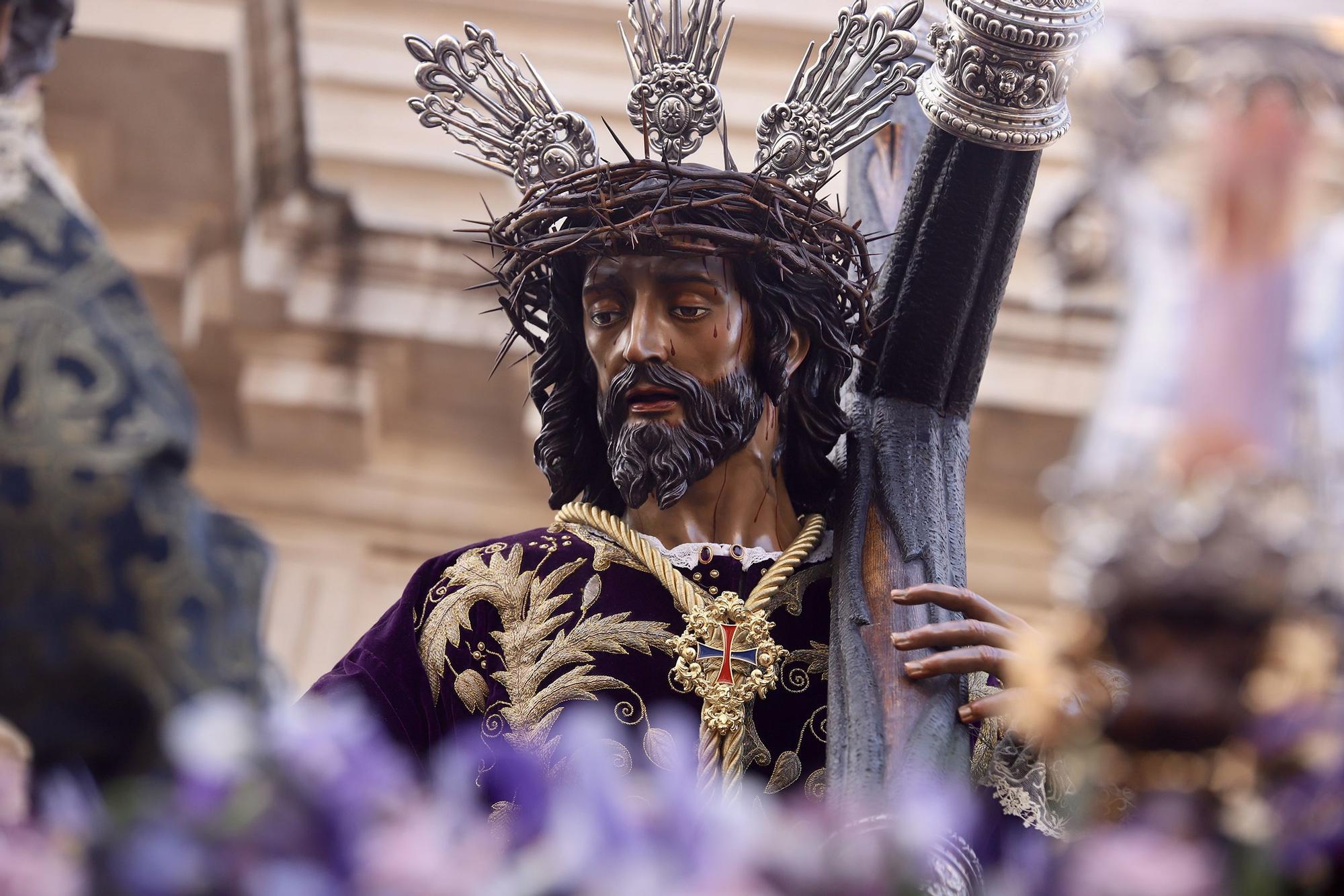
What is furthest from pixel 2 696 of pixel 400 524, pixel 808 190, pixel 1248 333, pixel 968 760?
pixel 400 524

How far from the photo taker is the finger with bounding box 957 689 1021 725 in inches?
116

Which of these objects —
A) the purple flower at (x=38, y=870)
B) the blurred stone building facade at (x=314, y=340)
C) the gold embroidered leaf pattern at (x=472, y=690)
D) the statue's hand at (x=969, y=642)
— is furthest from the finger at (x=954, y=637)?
the blurred stone building facade at (x=314, y=340)

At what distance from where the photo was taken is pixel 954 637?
300 cm

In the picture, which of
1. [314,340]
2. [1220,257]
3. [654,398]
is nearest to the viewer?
[1220,257]

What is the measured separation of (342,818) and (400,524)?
5.60m

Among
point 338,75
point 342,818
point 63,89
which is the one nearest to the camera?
Result: point 342,818

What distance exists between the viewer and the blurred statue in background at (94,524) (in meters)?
1.86

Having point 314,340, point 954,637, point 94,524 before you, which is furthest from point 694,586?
point 314,340

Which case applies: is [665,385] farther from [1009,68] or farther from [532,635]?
[1009,68]

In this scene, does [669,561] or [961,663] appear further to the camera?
[669,561]

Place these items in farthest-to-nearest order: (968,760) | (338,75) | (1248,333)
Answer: (338,75), (968,760), (1248,333)

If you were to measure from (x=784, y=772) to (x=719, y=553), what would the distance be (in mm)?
367

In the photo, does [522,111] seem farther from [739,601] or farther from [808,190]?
[739,601]

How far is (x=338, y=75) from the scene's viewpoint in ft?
26.2
